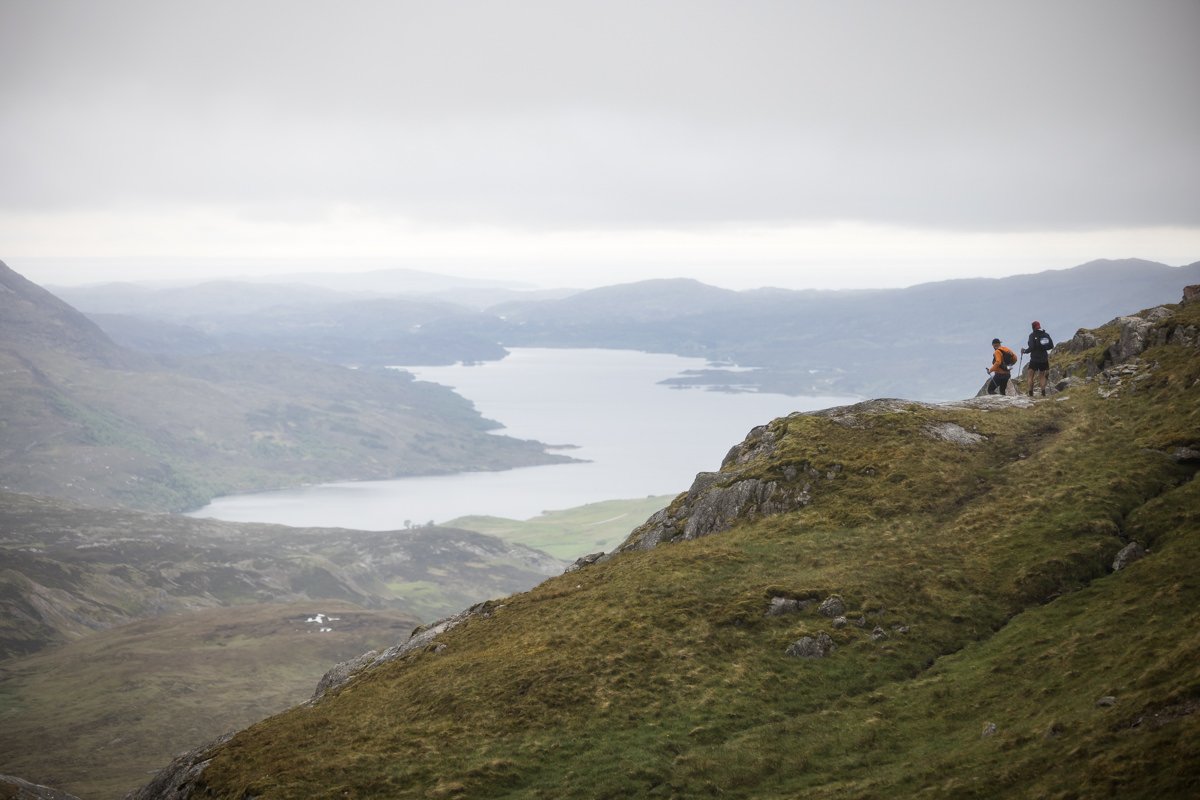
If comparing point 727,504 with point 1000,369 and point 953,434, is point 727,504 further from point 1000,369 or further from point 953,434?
point 1000,369

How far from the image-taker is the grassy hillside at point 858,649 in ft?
Result: 88.2

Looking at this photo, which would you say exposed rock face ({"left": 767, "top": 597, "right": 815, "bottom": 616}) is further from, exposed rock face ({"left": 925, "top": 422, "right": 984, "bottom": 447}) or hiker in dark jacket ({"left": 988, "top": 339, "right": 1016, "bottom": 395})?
hiker in dark jacket ({"left": 988, "top": 339, "right": 1016, "bottom": 395})

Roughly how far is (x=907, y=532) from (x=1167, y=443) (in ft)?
39.2

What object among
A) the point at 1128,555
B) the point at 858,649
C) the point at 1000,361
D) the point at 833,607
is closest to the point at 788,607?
the point at 833,607

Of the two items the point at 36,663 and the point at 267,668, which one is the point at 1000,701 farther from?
the point at 36,663

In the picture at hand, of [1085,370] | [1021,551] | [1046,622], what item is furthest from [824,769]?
[1085,370]

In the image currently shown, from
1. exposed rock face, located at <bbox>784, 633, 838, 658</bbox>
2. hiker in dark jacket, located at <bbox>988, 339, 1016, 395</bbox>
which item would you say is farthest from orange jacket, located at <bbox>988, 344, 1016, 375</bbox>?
exposed rock face, located at <bbox>784, 633, 838, 658</bbox>

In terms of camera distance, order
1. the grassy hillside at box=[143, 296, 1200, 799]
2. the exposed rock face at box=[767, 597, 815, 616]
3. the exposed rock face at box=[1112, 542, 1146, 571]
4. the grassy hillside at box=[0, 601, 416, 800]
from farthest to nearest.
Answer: the grassy hillside at box=[0, 601, 416, 800]
the exposed rock face at box=[767, 597, 815, 616]
the exposed rock face at box=[1112, 542, 1146, 571]
the grassy hillside at box=[143, 296, 1200, 799]

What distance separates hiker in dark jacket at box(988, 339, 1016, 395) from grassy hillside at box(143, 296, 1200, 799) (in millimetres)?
5232

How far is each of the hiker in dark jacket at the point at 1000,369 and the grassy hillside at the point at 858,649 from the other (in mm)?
5232

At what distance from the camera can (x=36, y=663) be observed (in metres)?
197

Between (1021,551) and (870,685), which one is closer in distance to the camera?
(870,685)

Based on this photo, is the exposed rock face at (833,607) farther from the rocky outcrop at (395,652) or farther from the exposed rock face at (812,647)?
the rocky outcrop at (395,652)

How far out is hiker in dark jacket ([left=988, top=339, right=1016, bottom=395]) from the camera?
188 ft
